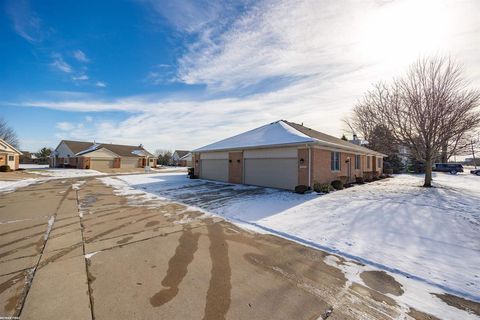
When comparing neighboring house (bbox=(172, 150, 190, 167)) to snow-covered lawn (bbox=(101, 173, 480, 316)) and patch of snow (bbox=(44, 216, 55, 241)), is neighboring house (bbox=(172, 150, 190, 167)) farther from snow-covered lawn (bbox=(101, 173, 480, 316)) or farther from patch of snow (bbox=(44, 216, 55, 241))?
patch of snow (bbox=(44, 216, 55, 241))

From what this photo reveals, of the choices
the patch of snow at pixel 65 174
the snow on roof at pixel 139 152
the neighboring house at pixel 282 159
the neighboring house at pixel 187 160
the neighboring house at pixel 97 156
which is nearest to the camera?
the neighboring house at pixel 282 159

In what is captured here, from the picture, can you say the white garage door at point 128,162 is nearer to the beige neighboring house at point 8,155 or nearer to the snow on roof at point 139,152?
the snow on roof at point 139,152

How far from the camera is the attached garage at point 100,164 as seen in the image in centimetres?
3713

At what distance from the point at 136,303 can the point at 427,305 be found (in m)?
4.10

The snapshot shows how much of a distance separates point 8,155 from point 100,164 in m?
11.4

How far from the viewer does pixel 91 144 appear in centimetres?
4397

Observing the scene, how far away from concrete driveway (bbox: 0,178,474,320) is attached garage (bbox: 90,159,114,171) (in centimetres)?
3530

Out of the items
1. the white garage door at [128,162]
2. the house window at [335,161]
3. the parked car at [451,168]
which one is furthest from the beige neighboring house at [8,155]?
the parked car at [451,168]

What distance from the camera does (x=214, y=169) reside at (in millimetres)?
19391

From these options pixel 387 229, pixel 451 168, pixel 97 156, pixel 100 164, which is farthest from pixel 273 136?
pixel 100 164

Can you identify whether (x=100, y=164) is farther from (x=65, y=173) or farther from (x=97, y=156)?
(x=65, y=173)

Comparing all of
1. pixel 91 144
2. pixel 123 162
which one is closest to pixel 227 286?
pixel 123 162

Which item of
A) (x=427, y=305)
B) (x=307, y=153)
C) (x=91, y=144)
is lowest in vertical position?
(x=427, y=305)

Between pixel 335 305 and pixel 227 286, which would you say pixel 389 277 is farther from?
pixel 227 286
